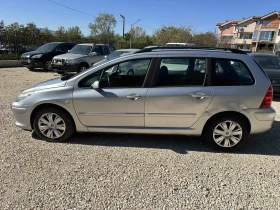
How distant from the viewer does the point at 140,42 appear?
33.2 meters

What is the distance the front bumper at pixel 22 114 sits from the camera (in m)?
3.65

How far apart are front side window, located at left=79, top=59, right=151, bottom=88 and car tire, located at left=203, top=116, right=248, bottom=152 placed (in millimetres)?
1397

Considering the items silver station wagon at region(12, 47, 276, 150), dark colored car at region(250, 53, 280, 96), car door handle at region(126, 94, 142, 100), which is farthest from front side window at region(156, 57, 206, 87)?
dark colored car at region(250, 53, 280, 96)

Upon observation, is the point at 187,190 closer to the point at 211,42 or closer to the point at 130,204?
the point at 130,204

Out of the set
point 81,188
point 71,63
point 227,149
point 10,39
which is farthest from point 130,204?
point 10,39

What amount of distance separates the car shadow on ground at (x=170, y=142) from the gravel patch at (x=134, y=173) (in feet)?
0.06

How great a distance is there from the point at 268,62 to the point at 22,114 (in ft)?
28.2

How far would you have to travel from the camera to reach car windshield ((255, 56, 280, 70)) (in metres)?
8.14

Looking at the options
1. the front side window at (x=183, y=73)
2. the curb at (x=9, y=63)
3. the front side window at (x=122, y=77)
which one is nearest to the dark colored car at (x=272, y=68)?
the front side window at (x=183, y=73)

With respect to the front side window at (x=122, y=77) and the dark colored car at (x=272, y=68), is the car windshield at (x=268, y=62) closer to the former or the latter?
the dark colored car at (x=272, y=68)

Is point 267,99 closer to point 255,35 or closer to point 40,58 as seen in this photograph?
point 40,58

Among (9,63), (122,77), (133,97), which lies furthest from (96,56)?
(133,97)

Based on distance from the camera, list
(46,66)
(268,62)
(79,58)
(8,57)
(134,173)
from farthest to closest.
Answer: (8,57), (46,66), (79,58), (268,62), (134,173)

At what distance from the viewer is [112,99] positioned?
11.4ft
